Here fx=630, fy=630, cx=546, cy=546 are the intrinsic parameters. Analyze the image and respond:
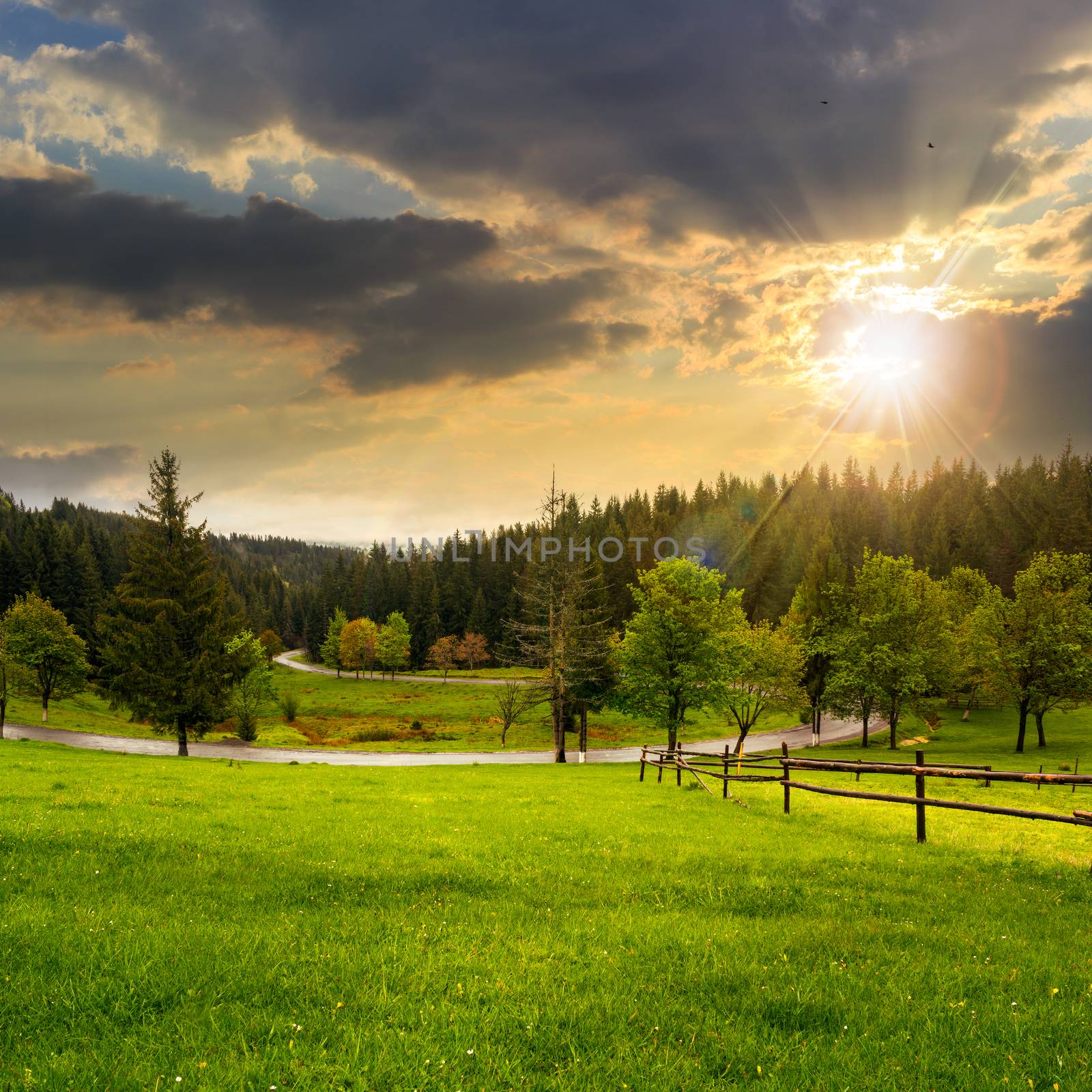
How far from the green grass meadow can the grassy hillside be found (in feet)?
130

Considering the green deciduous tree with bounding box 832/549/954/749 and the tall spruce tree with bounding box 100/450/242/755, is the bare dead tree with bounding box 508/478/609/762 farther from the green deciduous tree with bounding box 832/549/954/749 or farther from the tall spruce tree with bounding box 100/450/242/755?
the green deciduous tree with bounding box 832/549/954/749

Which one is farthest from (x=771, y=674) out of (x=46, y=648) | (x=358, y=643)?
(x=358, y=643)

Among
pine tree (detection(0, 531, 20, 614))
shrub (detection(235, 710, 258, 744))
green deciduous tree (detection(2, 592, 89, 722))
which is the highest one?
pine tree (detection(0, 531, 20, 614))

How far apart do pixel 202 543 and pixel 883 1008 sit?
45.6 metres

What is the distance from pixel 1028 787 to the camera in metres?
35.3

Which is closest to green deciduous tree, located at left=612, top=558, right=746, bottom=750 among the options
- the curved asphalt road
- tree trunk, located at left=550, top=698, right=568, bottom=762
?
tree trunk, located at left=550, top=698, right=568, bottom=762

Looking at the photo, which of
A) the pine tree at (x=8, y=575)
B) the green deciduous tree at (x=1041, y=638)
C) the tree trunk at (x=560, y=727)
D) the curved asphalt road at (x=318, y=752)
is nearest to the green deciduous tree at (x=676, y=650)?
the tree trunk at (x=560, y=727)

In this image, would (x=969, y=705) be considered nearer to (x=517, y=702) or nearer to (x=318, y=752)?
(x=517, y=702)

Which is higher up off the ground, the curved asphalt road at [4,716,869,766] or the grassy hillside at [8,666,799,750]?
the curved asphalt road at [4,716,869,766]

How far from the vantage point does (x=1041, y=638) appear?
50688mm

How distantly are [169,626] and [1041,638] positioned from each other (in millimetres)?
64979

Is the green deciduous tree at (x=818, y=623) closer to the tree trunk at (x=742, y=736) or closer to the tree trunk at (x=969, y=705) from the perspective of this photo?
the tree trunk at (x=742, y=736)

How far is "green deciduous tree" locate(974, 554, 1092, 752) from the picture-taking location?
50.1 metres

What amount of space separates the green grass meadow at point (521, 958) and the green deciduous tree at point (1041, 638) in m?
45.7
